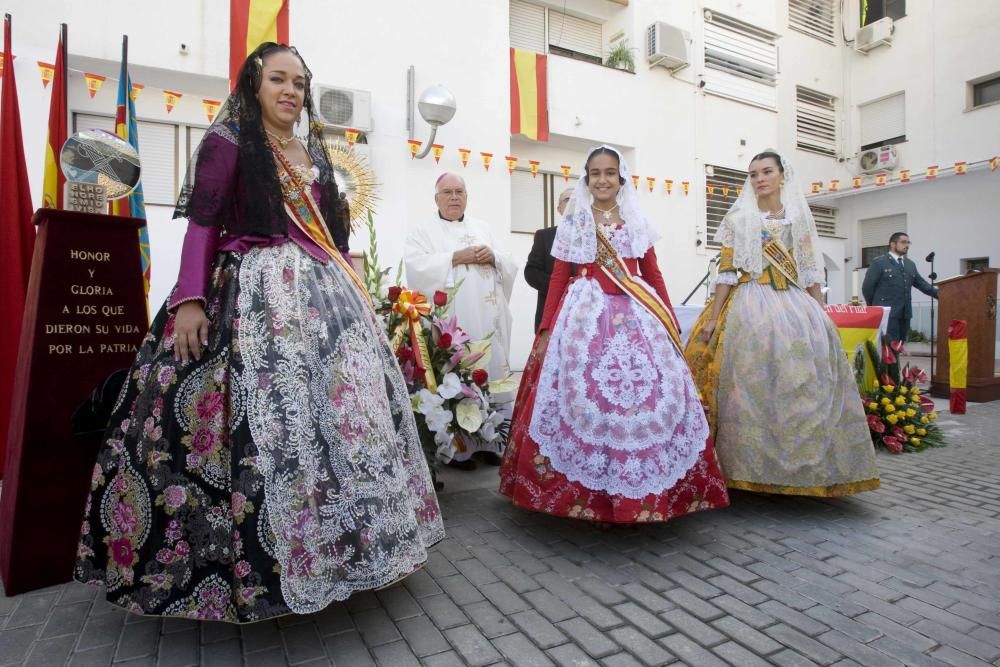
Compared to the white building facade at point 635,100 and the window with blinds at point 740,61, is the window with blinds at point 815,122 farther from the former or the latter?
the window with blinds at point 740,61

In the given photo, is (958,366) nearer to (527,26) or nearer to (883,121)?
(527,26)

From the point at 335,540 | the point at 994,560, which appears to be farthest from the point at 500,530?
the point at 994,560

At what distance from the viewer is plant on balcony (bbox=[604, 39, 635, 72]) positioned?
9.90 metres

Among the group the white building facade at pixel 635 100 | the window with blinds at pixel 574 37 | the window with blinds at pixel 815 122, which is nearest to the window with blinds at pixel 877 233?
the white building facade at pixel 635 100

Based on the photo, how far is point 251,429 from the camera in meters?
1.89

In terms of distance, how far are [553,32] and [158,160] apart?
6.44 meters

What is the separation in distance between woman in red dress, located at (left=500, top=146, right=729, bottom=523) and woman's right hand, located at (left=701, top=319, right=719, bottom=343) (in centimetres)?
52

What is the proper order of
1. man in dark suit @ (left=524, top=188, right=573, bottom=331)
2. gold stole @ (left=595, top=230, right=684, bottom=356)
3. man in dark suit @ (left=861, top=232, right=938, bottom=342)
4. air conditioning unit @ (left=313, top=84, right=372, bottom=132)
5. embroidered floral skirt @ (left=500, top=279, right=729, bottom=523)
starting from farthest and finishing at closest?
man in dark suit @ (left=861, top=232, right=938, bottom=342) < air conditioning unit @ (left=313, top=84, right=372, bottom=132) < man in dark suit @ (left=524, top=188, right=573, bottom=331) < gold stole @ (left=595, top=230, right=684, bottom=356) < embroidered floral skirt @ (left=500, top=279, right=729, bottom=523)

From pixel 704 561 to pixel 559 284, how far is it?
1.58 m

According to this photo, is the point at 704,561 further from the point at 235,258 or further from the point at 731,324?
the point at 235,258

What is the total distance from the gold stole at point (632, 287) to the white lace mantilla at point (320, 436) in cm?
149

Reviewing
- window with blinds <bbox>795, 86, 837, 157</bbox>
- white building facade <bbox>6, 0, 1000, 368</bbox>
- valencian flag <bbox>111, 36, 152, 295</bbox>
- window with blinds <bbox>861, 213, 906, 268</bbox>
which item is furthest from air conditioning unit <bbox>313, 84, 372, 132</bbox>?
window with blinds <bbox>861, 213, 906, 268</bbox>

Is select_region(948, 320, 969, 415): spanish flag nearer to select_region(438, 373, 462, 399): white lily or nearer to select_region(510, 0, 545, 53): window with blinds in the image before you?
select_region(438, 373, 462, 399): white lily

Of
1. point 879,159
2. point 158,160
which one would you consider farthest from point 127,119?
point 879,159
